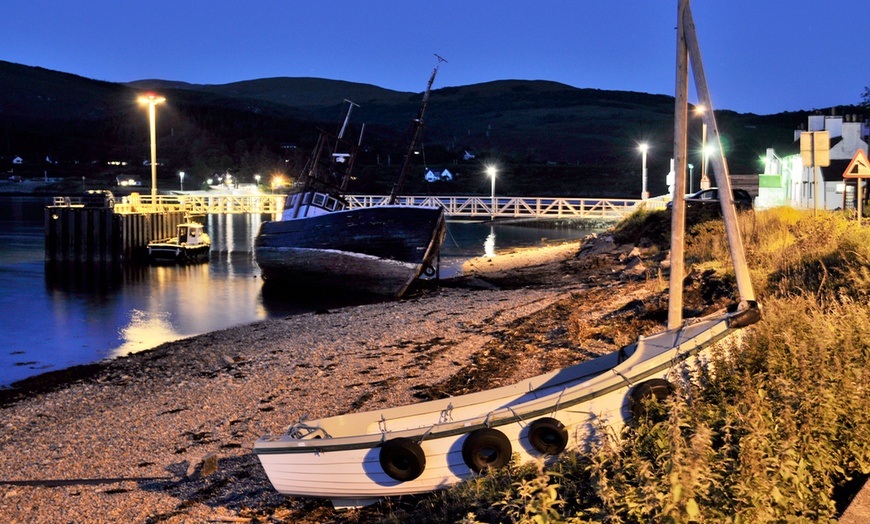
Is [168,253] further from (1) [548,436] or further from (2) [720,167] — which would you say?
(1) [548,436]

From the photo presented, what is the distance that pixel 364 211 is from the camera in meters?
30.9

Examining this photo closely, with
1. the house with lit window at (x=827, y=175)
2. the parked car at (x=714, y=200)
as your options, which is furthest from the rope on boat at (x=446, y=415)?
the house with lit window at (x=827, y=175)

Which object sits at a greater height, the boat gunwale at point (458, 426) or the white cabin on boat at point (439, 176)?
the white cabin on boat at point (439, 176)

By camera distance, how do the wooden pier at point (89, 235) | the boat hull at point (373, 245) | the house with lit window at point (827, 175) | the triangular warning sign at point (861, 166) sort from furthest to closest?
1. the wooden pier at point (89, 235)
2. the house with lit window at point (827, 175)
3. the boat hull at point (373, 245)
4. the triangular warning sign at point (861, 166)

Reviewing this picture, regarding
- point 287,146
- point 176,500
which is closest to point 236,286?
point 176,500

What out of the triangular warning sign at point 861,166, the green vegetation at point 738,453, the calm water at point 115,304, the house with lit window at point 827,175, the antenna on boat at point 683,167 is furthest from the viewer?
the house with lit window at point 827,175

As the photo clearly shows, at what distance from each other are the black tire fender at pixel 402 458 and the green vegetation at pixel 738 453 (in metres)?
0.35

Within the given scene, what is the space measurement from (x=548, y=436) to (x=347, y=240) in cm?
2427

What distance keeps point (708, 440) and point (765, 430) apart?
455 mm

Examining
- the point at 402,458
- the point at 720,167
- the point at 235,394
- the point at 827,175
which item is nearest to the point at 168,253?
the point at 827,175

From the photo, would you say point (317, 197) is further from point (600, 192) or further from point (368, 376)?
point (600, 192)

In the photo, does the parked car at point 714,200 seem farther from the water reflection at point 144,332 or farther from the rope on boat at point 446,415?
the rope on boat at point 446,415

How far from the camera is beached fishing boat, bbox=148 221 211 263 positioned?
47250 mm

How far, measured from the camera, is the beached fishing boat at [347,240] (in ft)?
101
